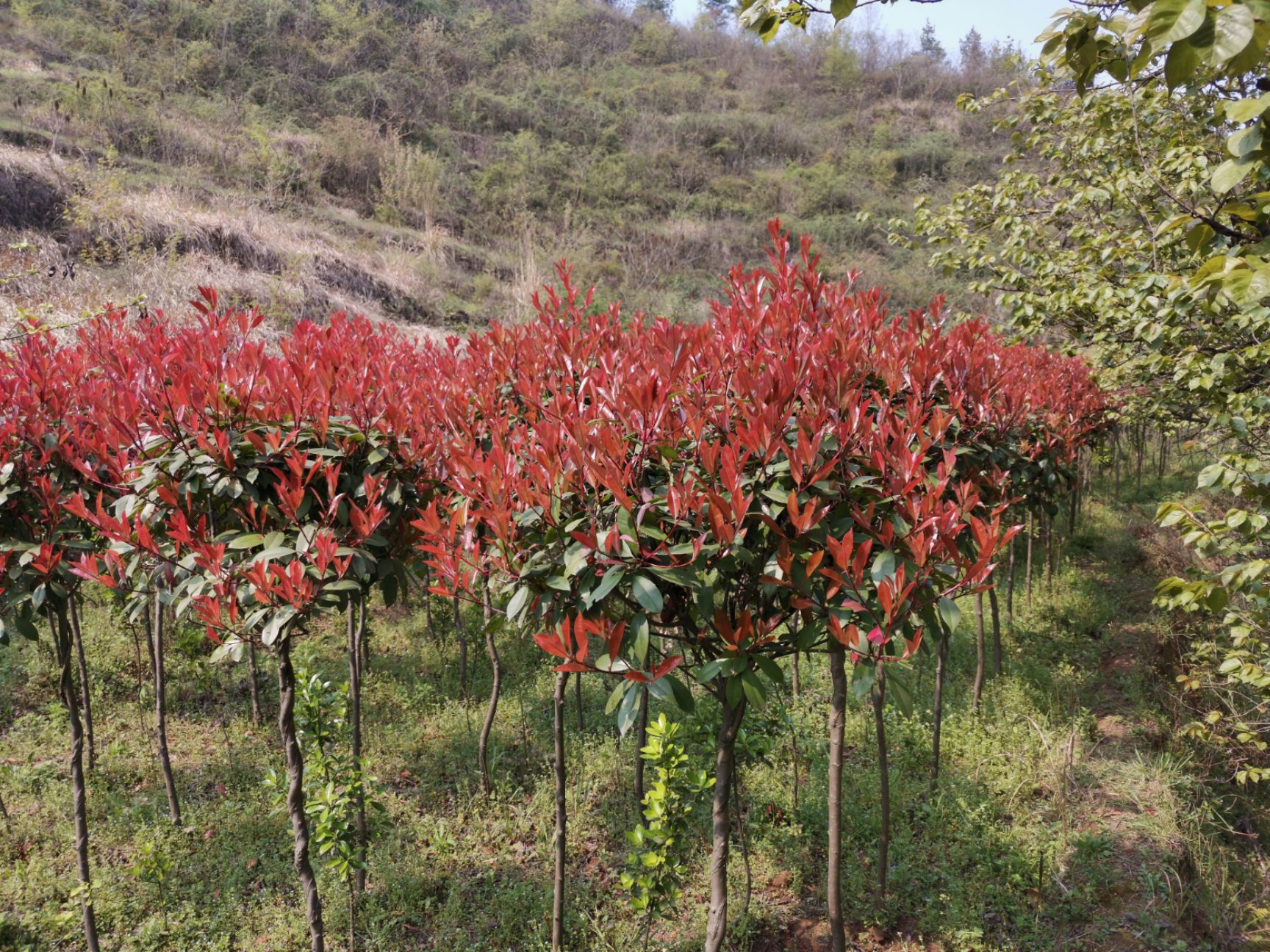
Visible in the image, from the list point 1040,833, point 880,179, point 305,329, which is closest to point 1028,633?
point 1040,833

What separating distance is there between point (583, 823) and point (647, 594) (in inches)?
91.6

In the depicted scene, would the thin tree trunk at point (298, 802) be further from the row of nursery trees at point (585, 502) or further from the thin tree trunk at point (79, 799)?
the thin tree trunk at point (79, 799)

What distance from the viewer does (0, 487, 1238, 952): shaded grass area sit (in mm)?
2920

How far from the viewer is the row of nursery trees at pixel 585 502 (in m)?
1.83

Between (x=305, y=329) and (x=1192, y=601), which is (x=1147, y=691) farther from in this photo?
(x=305, y=329)

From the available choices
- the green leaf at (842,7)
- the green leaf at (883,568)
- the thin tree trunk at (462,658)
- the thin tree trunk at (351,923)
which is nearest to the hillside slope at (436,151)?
the thin tree trunk at (462,658)

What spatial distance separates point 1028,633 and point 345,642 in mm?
5495

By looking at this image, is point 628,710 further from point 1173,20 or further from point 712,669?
point 1173,20

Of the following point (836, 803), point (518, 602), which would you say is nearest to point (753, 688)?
point (518, 602)

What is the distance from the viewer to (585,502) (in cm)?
204

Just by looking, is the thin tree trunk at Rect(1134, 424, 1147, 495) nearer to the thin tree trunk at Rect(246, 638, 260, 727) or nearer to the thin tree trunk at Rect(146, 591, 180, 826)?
the thin tree trunk at Rect(246, 638, 260, 727)

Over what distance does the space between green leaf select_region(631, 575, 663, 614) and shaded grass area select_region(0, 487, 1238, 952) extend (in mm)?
1389

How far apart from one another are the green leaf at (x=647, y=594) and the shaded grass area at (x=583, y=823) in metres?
1.39

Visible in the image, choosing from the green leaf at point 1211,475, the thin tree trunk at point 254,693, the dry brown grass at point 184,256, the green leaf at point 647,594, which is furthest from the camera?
the dry brown grass at point 184,256
